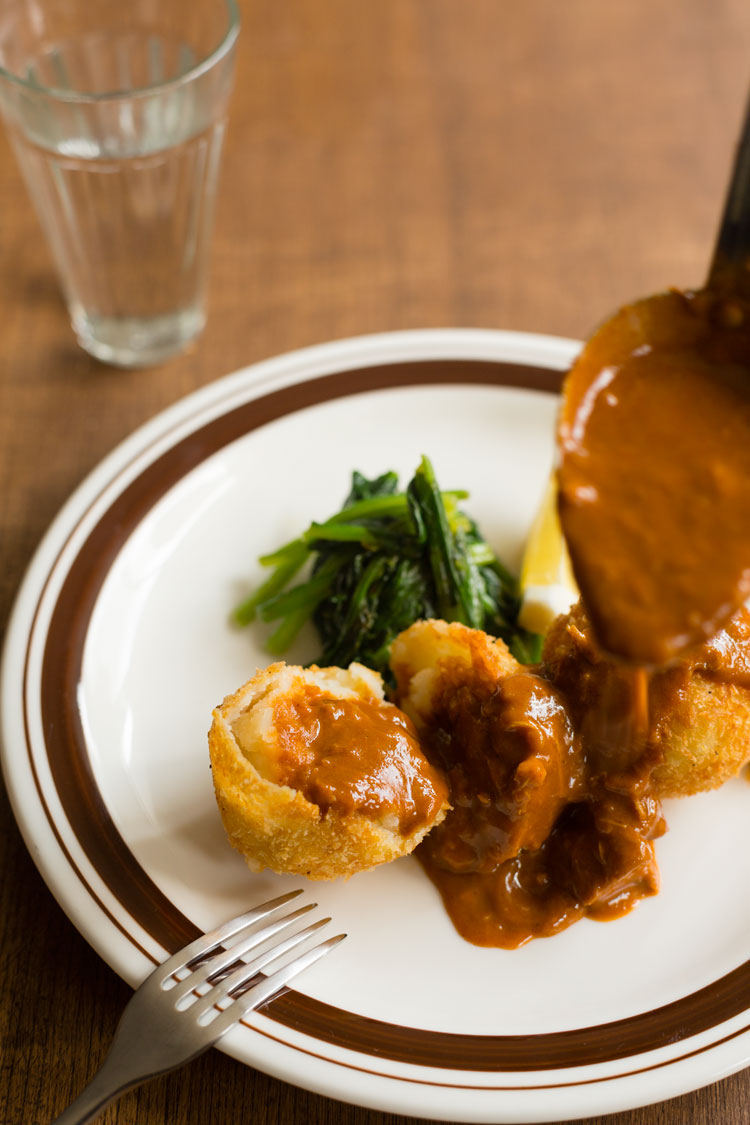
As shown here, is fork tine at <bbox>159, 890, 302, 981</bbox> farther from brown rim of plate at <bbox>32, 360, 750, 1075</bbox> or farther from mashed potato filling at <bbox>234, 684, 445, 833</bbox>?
mashed potato filling at <bbox>234, 684, 445, 833</bbox>

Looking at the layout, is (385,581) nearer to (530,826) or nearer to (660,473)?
(530,826)

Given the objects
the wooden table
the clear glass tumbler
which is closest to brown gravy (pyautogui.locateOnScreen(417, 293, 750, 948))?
the wooden table

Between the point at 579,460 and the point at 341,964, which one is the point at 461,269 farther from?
the point at 341,964

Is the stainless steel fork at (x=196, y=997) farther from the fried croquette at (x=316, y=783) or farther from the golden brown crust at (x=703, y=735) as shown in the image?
the golden brown crust at (x=703, y=735)

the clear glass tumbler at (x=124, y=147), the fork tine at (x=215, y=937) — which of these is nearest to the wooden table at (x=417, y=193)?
the clear glass tumbler at (x=124, y=147)

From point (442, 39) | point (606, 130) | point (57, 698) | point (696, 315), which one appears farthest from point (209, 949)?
point (442, 39)
